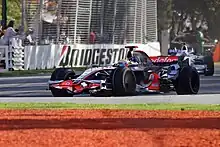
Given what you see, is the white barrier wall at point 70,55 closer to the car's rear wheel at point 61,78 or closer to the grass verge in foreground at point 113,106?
the car's rear wheel at point 61,78

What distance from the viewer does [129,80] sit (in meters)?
20.8

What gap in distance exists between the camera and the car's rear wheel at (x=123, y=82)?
20500 mm

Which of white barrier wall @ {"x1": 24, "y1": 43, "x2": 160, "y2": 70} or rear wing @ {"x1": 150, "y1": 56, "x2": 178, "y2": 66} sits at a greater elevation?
rear wing @ {"x1": 150, "y1": 56, "x2": 178, "y2": 66}

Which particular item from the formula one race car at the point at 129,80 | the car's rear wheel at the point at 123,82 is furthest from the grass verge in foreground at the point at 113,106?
the formula one race car at the point at 129,80

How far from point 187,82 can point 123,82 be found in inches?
80.0

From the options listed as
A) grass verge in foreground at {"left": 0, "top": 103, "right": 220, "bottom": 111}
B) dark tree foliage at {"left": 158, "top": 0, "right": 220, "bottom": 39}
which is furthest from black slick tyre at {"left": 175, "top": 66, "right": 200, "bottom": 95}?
dark tree foliage at {"left": 158, "top": 0, "right": 220, "bottom": 39}

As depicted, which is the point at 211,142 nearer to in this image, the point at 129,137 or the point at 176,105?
the point at 129,137

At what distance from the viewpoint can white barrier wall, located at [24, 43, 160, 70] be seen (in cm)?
3791

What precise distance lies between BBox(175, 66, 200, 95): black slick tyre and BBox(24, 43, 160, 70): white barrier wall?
16269 millimetres

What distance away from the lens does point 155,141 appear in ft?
37.3

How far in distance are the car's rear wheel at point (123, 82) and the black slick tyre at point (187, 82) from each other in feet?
4.65

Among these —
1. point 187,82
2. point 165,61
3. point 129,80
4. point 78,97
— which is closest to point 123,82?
point 129,80

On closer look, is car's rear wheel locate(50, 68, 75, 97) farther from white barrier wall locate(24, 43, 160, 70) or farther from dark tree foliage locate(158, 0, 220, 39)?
dark tree foliage locate(158, 0, 220, 39)

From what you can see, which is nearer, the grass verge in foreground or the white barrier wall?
the grass verge in foreground
